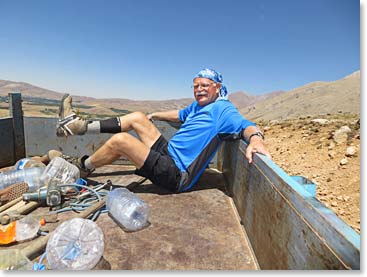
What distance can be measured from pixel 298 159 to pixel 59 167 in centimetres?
482

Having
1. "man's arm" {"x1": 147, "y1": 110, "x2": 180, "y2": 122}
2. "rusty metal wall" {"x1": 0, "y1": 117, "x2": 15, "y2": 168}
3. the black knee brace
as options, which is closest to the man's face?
"man's arm" {"x1": 147, "y1": 110, "x2": 180, "y2": 122}

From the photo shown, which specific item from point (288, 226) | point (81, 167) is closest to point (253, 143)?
point (288, 226)

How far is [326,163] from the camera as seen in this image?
5395 mm

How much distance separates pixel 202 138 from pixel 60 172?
163cm

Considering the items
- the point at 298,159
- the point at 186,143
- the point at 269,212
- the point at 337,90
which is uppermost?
the point at 337,90

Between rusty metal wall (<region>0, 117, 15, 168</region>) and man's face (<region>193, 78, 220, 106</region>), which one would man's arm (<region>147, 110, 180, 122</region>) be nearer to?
man's face (<region>193, 78, 220, 106</region>)

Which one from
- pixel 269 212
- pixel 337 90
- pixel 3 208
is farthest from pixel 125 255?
pixel 337 90

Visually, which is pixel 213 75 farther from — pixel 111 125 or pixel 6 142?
pixel 6 142

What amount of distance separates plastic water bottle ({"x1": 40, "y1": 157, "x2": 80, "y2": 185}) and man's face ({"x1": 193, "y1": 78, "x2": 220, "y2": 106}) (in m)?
1.72

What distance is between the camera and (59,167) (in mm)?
3209

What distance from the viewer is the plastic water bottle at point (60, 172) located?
313 cm

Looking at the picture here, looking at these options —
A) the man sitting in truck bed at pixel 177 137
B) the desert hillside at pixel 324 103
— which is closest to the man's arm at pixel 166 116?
the man sitting in truck bed at pixel 177 137

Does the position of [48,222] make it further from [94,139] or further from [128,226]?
[94,139]

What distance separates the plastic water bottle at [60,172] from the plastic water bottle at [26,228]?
788mm
